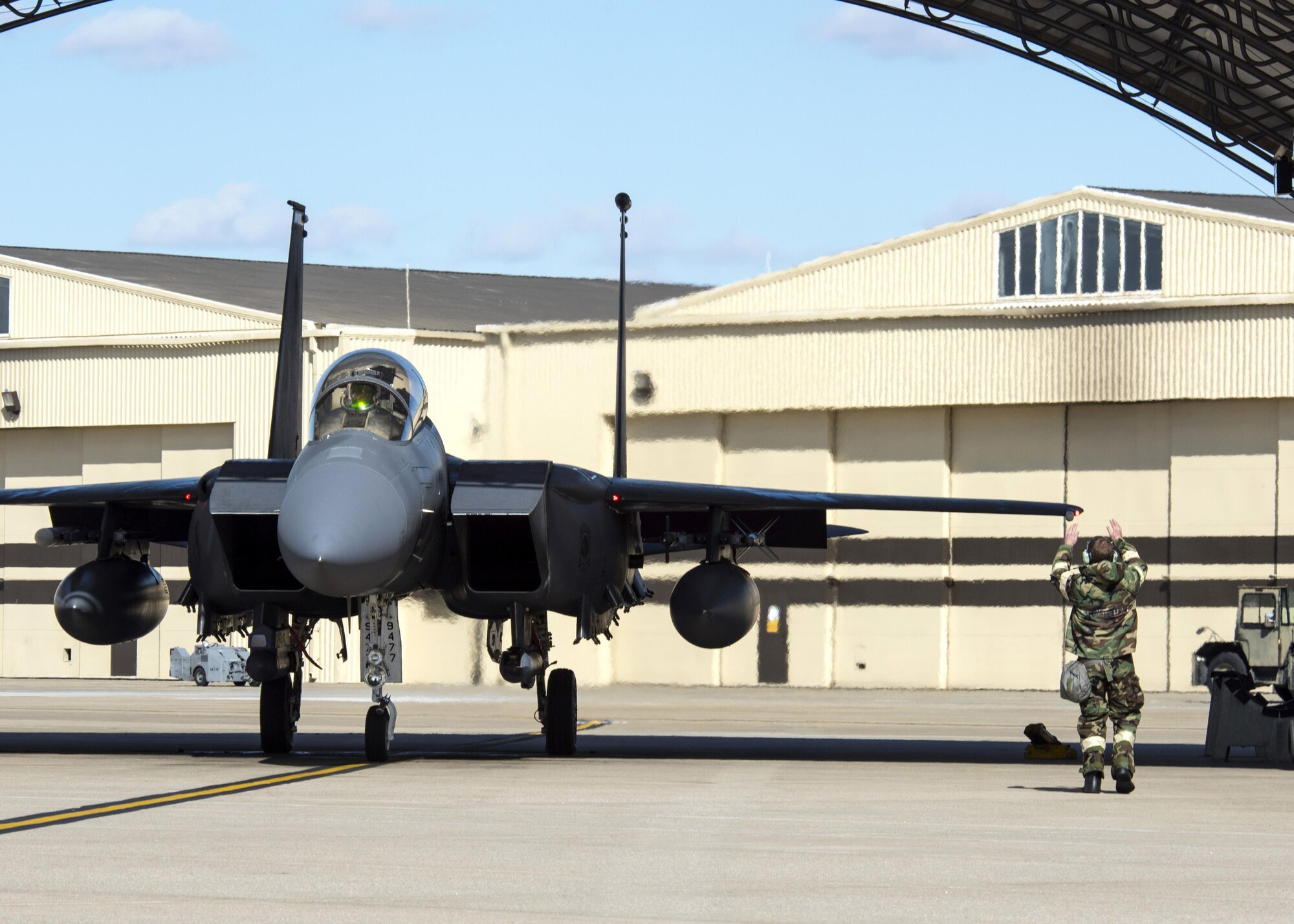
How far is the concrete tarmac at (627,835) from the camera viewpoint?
6.74 m

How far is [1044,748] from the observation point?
1659 centimetres

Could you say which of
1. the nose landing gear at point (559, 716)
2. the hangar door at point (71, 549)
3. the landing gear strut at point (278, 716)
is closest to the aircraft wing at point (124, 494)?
the landing gear strut at point (278, 716)

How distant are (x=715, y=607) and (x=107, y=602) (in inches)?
Result: 205

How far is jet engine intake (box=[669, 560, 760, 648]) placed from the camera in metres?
14.9

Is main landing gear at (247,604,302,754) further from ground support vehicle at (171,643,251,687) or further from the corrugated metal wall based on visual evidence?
the corrugated metal wall

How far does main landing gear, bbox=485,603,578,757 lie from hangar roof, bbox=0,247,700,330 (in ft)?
66.9

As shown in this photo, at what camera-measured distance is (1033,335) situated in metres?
32.0

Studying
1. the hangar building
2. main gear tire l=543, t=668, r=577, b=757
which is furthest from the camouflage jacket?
the hangar building

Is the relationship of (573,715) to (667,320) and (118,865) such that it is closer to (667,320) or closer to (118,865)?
(118,865)

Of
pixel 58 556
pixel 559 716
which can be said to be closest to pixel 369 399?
pixel 559 716

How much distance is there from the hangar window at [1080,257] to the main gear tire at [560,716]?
1897 centimetres

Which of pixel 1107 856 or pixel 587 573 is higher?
pixel 587 573

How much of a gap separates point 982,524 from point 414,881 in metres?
27.0

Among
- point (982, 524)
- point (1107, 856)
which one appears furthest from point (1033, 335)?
point (1107, 856)
